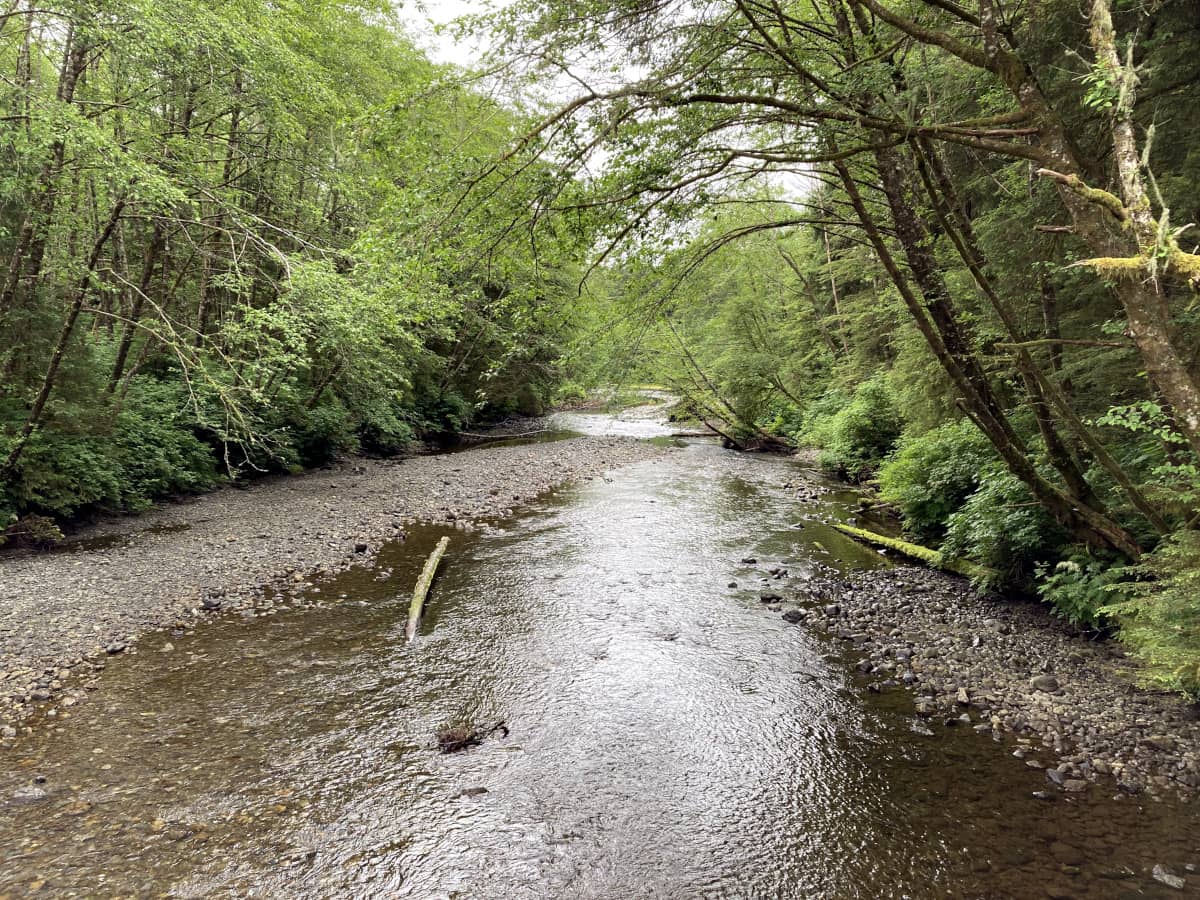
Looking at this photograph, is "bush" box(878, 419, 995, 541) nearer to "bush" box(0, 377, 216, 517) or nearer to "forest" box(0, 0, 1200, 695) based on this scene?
"forest" box(0, 0, 1200, 695)

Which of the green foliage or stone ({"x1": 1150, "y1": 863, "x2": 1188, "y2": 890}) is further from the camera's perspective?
the green foliage

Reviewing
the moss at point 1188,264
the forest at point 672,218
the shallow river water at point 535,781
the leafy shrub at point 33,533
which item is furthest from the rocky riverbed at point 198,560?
the moss at point 1188,264

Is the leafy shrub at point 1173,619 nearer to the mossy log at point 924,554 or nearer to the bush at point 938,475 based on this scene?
the mossy log at point 924,554

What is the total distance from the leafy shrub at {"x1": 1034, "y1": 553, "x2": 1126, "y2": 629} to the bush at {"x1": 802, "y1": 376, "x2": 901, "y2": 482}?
913 cm

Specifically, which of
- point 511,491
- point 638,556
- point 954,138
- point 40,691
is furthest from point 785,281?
point 40,691

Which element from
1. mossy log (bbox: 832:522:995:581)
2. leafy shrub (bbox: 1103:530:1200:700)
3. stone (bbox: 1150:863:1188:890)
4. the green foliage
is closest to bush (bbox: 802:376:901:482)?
mossy log (bbox: 832:522:995:581)

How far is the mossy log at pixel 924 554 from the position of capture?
27.4 feet

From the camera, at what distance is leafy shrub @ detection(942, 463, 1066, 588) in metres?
7.42

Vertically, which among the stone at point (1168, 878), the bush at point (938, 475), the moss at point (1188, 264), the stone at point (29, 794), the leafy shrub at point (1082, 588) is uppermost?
the moss at point (1188, 264)

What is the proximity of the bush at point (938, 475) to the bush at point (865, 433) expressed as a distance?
5002 mm

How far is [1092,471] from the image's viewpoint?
7.09m

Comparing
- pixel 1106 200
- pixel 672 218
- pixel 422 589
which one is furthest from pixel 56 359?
pixel 1106 200

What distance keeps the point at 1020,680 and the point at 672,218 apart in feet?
20.9

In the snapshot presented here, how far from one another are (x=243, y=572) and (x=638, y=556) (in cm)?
671
